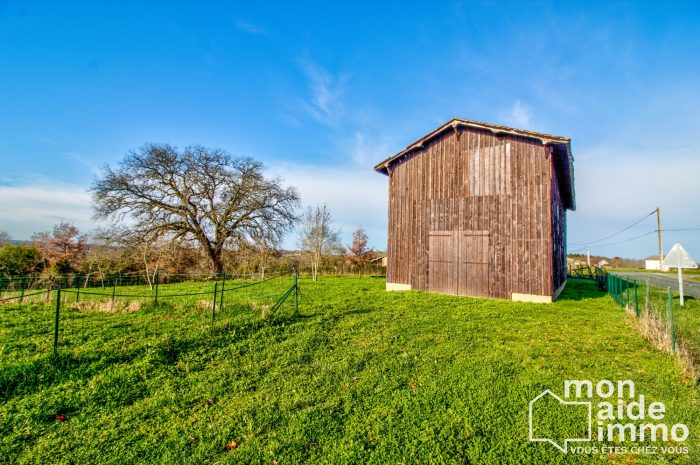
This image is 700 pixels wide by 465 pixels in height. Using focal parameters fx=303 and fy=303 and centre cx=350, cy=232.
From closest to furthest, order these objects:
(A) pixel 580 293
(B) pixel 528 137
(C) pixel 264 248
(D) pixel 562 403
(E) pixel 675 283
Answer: (D) pixel 562 403
(B) pixel 528 137
(A) pixel 580 293
(E) pixel 675 283
(C) pixel 264 248

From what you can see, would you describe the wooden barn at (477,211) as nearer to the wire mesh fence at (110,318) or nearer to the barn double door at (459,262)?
the barn double door at (459,262)

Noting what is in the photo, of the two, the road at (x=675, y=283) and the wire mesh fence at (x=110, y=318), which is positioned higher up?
the road at (x=675, y=283)

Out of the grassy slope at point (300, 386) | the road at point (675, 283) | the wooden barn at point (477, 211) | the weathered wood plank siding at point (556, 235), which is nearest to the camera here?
the grassy slope at point (300, 386)

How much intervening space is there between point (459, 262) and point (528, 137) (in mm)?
5629

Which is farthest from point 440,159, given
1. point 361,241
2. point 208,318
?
point 361,241

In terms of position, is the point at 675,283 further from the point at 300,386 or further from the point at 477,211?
the point at 300,386

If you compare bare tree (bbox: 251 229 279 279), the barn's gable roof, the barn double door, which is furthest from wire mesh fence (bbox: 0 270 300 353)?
bare tree (bbox: 251 229 279 279)

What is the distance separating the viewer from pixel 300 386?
4652 millimetres

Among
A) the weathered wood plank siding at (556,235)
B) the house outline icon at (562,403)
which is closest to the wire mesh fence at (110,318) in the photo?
the house outline icon at (562,403)

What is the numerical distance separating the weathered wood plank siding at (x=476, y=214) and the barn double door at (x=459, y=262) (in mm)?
40

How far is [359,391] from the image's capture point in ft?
14.6

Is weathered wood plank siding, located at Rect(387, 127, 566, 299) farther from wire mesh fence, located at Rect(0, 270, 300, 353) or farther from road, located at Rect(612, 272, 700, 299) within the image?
wire mesh fence, located at Rect(0, 270, 300, 353)

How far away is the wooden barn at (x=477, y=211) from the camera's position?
11.6 metres

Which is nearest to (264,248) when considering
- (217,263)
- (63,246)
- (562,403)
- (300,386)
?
(217,263)
